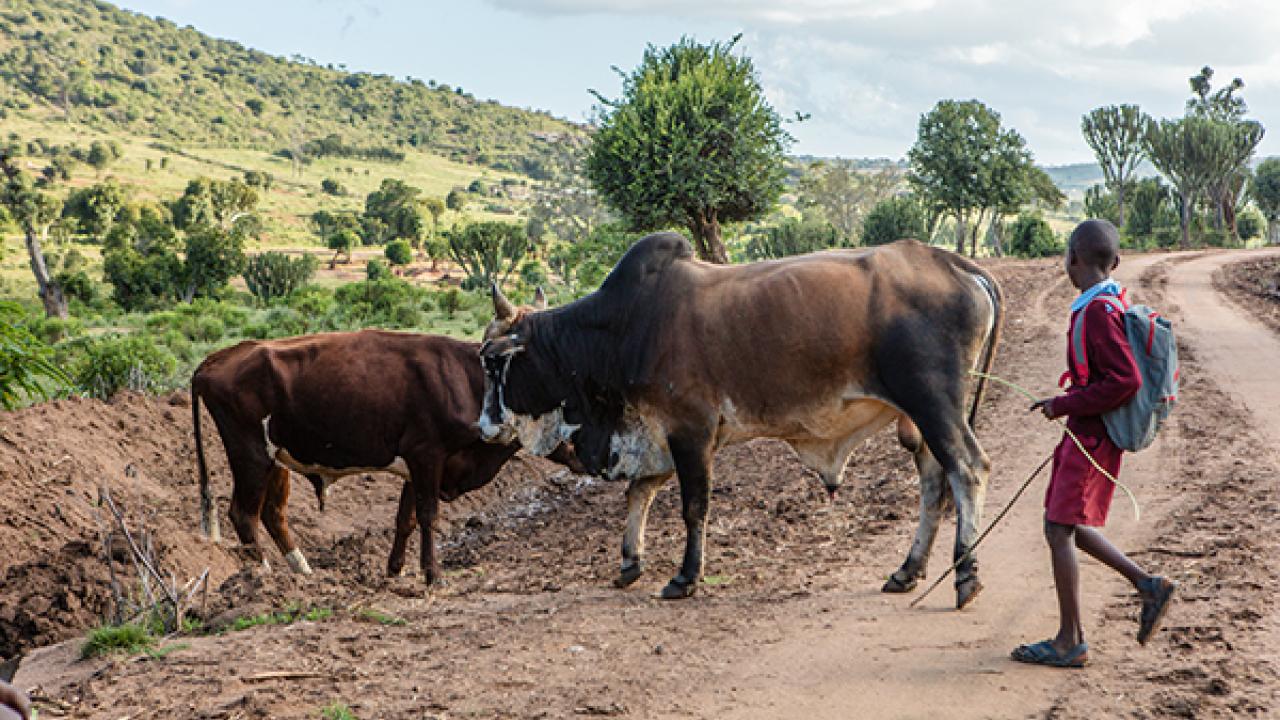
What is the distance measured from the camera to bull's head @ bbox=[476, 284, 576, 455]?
322 inches

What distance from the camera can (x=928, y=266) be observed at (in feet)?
22.2

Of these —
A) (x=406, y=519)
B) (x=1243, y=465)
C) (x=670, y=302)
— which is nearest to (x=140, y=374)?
(x=406, y=519)

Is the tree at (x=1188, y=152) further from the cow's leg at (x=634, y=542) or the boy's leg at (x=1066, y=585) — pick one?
the boy's leg at (x=1066, y=585)

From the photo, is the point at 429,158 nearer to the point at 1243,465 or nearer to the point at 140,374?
the point at 140,374

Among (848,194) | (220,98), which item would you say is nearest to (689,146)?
(848,194)

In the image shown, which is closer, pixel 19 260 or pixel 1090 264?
pixel 1090 264

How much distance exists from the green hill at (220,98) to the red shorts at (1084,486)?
10389 centimetres

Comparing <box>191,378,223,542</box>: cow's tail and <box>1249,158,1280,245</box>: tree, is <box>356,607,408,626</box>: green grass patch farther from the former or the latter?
<box>1249,158,1280,245</box>: tree

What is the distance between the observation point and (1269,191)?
62.1 meters

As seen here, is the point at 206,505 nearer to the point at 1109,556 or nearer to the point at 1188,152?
the point at 1109,556

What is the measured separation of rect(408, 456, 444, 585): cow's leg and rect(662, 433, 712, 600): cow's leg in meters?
2.42

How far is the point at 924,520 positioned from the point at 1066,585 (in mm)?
1669

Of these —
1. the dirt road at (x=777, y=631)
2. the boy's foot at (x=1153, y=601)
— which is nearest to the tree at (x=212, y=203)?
the dirt road at (x=777, y=631)

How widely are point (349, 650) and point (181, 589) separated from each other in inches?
59.7
